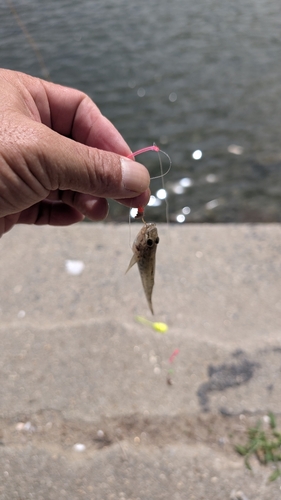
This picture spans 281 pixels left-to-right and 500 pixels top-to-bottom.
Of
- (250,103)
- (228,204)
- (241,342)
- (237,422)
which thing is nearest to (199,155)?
(228,204)

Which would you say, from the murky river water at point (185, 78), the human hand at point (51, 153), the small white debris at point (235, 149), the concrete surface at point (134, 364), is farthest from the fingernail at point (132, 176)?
the small white debris at point (235, 149)

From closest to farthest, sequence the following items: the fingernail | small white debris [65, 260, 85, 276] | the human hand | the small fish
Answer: the human hand < the fingernail < the small fish < small white debris [65, 260, 85, 276]

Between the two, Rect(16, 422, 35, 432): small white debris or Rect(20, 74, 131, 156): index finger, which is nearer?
Rect(20, 74, 131, 156): index finger

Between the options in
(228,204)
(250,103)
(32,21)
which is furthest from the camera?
(32,21)

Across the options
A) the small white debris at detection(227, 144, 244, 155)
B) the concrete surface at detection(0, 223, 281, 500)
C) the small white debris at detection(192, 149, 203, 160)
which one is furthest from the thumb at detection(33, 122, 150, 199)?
the small white debris at detection(227, 144, 244, 155)

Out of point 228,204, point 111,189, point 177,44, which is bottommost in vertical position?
point 228,204

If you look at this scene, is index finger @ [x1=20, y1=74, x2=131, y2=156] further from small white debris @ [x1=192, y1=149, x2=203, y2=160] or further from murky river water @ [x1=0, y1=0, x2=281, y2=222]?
small white debris @ [x1=192, y1=149, x2=203, y2=160]

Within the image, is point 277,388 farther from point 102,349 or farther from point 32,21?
point 32,21
